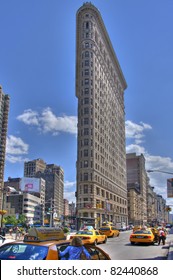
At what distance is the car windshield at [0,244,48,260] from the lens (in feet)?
23.5

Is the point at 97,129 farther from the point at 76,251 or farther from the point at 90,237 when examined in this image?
the point at 76,251

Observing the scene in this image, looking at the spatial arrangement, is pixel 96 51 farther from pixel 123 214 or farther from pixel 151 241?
pixel 151 241

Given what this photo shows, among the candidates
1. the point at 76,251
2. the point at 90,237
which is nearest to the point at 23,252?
the point at 76,251

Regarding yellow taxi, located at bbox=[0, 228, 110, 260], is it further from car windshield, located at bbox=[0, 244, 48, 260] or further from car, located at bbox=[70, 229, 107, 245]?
car, located at bbox=[70, 229, 107, 245]

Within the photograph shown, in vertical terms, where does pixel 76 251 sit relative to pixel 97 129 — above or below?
below

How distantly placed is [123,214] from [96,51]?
62115 mm

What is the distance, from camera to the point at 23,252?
729 centimetres

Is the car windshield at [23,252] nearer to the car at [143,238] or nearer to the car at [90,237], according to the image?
the car at [90,237]

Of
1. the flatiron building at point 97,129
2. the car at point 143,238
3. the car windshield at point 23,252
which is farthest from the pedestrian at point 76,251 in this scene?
the flatiron building at point 97,129

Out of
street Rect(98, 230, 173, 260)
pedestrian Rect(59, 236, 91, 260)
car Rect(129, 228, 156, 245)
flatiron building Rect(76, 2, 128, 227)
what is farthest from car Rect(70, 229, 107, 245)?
flatiron building Rect(76, 2, 128, 227)

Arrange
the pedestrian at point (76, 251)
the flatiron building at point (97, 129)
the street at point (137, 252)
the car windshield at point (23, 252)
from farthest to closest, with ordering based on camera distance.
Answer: the flatiron building at point (97, 129), the street at point (137, 252), the car windshield at point (23, 252), the pedestrian at point (76, 251)

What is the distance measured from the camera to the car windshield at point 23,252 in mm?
7152

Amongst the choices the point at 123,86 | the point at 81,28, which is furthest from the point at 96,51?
the point at 123,86
